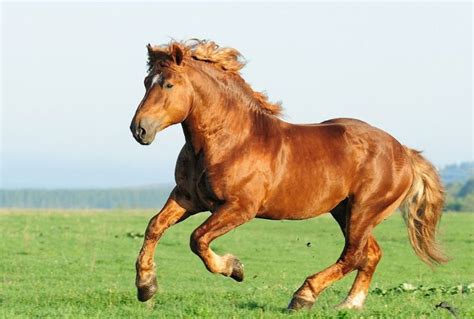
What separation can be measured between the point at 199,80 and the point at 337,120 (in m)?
2.10

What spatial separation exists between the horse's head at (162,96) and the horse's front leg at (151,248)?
1.02 metres

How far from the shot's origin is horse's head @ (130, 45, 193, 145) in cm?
992

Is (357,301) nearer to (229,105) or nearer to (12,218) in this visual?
(229,105)

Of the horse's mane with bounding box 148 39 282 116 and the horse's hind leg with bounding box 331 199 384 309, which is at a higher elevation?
the horse's mane with bounding box 148 39 282 116

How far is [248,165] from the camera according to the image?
10391 millimetres

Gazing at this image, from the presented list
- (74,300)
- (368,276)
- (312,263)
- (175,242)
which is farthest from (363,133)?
(175,242)

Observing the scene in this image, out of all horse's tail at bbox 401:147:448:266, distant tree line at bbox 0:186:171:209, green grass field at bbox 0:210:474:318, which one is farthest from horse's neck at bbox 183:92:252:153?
distant tree line at bbox 0:186:171:209

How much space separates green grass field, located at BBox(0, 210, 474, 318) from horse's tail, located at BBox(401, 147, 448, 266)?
1.28ft

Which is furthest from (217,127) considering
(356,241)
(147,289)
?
(356,241)

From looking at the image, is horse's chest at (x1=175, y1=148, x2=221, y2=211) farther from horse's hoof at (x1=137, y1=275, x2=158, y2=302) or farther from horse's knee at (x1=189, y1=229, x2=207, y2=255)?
horse's hoof at (x1=137, y1=275, x2=158, y2=302)

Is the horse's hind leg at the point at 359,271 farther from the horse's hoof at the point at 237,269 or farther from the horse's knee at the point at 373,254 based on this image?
the horse's hoof at the point at 237,269

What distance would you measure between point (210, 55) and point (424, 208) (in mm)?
3583

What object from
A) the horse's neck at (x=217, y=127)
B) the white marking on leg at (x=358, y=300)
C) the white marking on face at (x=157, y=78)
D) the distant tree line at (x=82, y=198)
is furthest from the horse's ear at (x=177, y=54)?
Answer: the distant tree line at (x=82, y=198)

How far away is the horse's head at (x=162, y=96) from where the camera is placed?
9922mm
